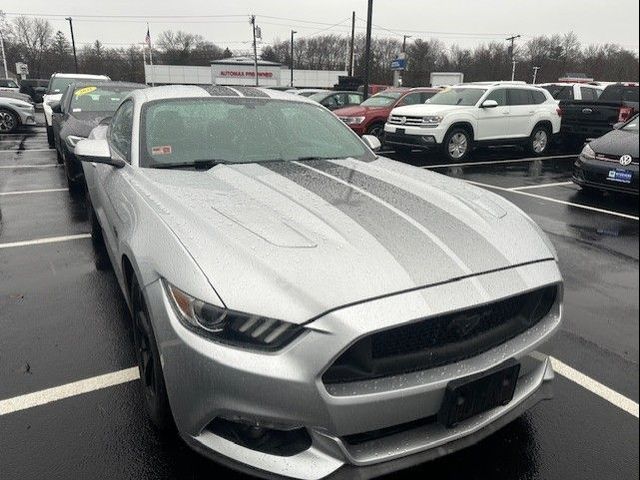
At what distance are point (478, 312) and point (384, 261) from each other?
0.38m

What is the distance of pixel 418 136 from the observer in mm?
11133

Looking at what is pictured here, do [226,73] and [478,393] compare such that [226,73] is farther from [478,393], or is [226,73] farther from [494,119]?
[478,393]

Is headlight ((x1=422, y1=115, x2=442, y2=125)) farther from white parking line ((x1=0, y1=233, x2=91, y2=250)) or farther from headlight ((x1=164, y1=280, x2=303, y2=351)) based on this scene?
headlight ((x1=164, y1=280, x2=303, y2=351))

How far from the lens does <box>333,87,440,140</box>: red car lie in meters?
13.3

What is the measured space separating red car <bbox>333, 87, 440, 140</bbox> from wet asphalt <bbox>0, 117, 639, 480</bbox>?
9.33m

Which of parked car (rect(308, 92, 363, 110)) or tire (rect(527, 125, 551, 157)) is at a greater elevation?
parked car (rect(308, 92, 363, 110))

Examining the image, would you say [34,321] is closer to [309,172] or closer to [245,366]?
[309,172]

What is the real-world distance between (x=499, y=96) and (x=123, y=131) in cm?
1021

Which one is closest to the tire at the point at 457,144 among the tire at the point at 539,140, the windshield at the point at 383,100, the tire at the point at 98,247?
the tire at the point at 539,140

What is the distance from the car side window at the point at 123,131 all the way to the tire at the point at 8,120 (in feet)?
43.2

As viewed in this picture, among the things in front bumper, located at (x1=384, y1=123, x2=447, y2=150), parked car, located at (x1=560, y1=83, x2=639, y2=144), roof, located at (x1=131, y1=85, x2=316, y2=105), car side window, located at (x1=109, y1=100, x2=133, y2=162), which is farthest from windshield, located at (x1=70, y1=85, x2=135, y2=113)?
parked car, located at (x1=560, y1=83, x2=639, y2=144)

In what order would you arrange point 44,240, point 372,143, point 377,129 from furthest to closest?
point 377,129, point 44,240, point 372,143

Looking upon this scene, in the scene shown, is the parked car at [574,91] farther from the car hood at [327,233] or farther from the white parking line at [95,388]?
the car hood at [327,233]

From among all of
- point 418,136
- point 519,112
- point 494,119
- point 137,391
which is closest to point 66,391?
point 137,391
